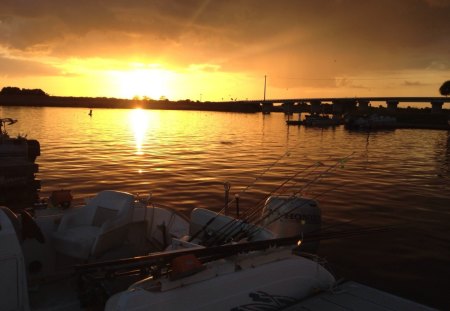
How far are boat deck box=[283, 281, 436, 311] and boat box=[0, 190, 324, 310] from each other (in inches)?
17.9

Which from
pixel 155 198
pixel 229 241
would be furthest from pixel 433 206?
pixel 229 241

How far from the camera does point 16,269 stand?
4984 millimetres

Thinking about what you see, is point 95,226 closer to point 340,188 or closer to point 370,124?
point 340,188

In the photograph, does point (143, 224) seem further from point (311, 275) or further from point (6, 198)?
point (6, 198)

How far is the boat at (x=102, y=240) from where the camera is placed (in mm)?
5059

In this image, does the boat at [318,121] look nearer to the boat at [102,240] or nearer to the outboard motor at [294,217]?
the outboard motor at [294,217]

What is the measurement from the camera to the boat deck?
612 cm

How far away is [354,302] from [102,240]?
15.0 ft

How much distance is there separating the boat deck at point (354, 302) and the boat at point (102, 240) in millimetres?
454

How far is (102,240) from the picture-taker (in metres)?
6.96

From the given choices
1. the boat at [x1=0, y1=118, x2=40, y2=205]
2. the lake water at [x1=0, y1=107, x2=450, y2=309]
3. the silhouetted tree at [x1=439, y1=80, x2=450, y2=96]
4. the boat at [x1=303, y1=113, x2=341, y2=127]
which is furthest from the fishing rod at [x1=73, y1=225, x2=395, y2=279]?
the silhouetted tree at [x1=439, y1=80, x2=450, y2=96]

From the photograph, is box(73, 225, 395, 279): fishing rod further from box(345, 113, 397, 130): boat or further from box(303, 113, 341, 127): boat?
box(303, 113, 341, 127): boat

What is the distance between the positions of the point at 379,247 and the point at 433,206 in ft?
23.0

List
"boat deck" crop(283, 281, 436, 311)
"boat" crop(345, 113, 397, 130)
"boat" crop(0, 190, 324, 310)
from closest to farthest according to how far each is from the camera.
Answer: "boat" crop(0, 190, 324, 310) < "boat deck" crop(283, 281, 436, 311) < "boat" crop(345, 113, 397, 130)
